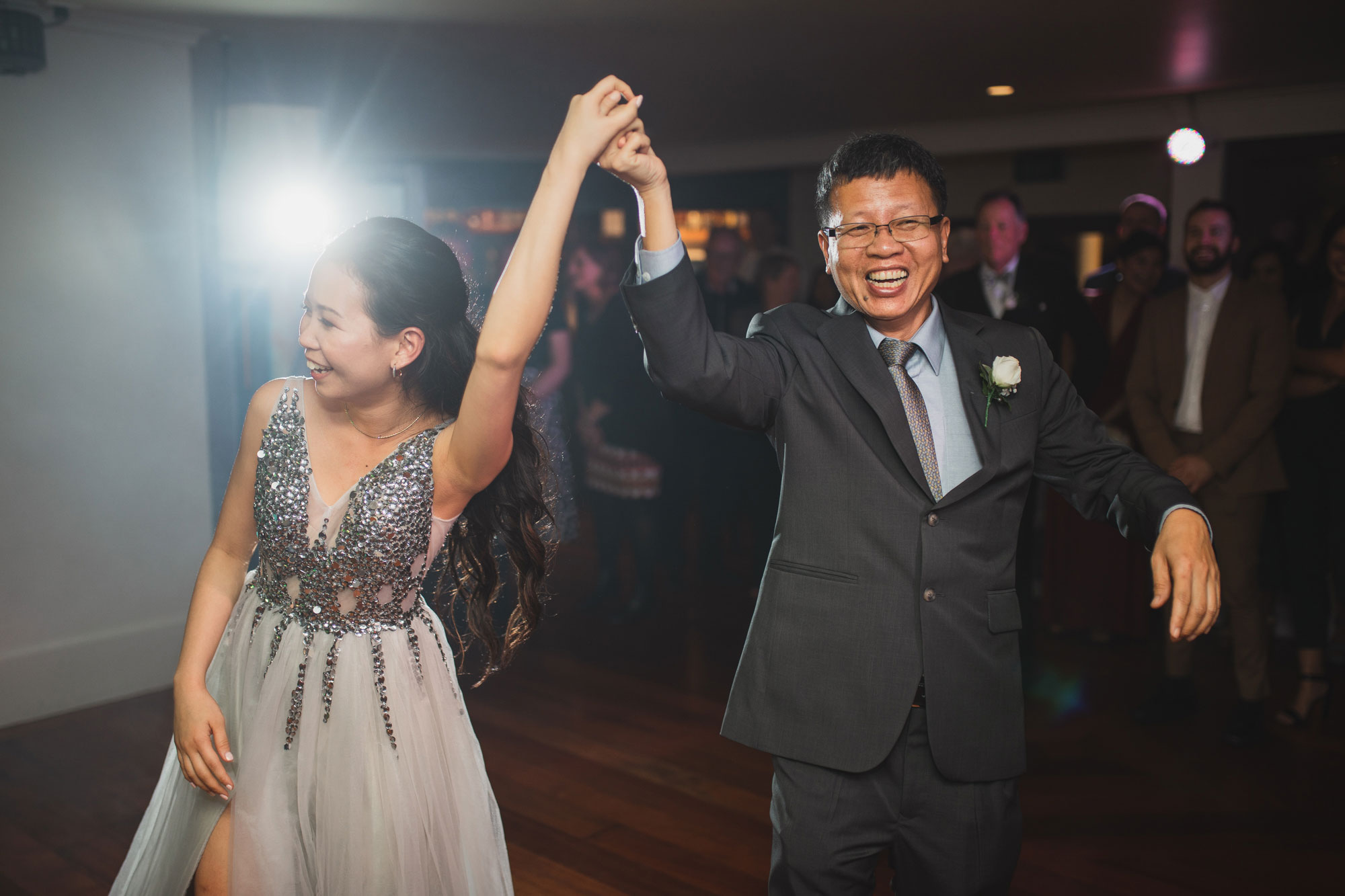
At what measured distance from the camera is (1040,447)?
1.72 meters

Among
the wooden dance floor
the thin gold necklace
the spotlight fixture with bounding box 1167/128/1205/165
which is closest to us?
the thin gold necklace

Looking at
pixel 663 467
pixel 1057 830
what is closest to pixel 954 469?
pixel 1057 830

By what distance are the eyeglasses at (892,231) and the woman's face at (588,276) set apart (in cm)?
328

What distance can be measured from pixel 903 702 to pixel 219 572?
105 cm

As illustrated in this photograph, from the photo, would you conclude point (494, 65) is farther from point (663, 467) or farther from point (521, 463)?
point (521, 463)

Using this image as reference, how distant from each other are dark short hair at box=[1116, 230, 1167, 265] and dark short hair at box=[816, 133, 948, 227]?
351cm

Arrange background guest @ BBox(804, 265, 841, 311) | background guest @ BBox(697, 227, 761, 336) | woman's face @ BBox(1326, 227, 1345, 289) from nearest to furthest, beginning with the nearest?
1. woman's face @ BBox(1326, 227, 1345, 289)
2. background guest @ BBox(804, 265, 841, 311)
3. background guest @ BBox(697, 227, 761, 336)

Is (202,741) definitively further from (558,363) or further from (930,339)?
(558,363)

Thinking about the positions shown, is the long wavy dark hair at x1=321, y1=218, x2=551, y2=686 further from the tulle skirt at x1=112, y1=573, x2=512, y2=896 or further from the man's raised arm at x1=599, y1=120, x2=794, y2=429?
the man's raised arm at x1=599, y1=120, x2=794, y2=429

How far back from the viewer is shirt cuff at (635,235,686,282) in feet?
4.70

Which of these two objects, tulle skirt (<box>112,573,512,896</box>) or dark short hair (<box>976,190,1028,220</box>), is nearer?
tulle skirt (<box>112,573,512,896</box>)

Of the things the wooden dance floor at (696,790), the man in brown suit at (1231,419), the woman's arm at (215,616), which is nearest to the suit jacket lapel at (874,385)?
the woman's arm at (215,616)

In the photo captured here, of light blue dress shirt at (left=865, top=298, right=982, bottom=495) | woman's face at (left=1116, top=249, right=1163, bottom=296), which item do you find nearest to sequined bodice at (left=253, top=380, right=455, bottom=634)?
light blue dress shirt at (left=865, top=298, right=982, bottom=495)

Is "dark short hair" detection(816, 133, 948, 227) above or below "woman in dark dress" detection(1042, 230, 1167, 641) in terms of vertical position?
above
